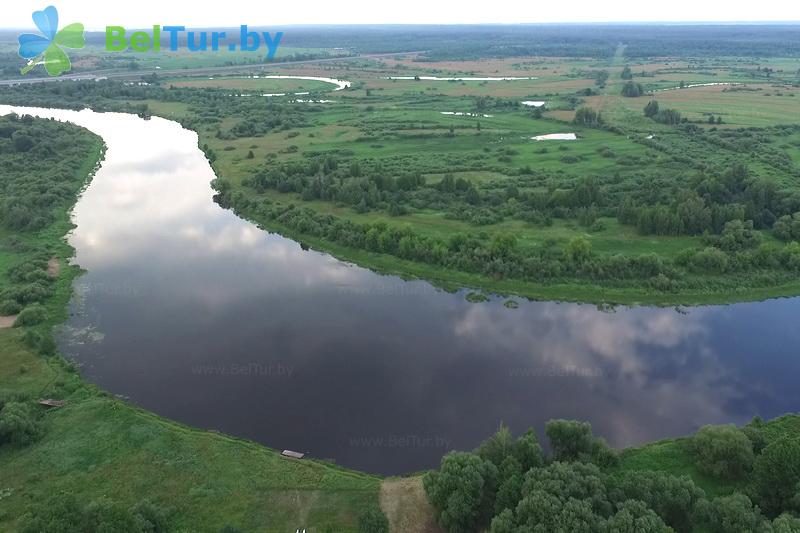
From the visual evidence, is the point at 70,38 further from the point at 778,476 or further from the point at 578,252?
the point at 778,476

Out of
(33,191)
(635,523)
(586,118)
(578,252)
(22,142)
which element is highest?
(586,118)

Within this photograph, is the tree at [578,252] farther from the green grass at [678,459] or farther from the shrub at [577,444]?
the shrub at [577,444]

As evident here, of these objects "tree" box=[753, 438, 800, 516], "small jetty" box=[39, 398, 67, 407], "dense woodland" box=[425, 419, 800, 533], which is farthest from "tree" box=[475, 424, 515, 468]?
"small jetty" box=[39, 398, 67, 407]

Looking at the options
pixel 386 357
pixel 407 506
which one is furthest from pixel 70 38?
pixel 407 506

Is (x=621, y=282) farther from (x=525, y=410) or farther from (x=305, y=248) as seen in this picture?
(x=305, y=248)

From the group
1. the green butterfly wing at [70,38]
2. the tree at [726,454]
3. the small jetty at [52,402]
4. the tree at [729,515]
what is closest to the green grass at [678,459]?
the tree at [726,454]

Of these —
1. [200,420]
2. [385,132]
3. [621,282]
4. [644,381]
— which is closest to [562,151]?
[385,132]

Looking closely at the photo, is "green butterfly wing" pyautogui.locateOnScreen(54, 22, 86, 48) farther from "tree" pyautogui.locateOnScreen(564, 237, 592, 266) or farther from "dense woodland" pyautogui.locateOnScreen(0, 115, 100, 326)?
"tree" pyautogui.locateOnScreen(564, 237, 592, 266)
